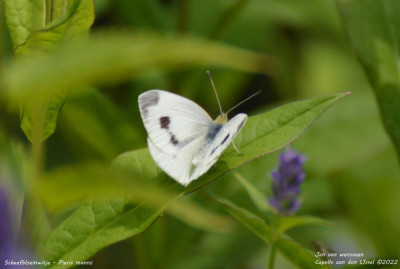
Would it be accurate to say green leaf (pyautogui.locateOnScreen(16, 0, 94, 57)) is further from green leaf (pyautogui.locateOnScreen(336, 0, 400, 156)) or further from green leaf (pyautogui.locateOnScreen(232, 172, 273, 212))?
green leaf (pyautogui.locateOnScreen(336, 0, 400, 156))

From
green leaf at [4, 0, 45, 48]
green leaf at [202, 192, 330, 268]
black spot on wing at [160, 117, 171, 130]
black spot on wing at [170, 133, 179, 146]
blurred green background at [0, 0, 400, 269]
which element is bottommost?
blurred green background at [0, 0, 400, 269]

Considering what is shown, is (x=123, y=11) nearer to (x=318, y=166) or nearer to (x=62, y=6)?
(x=318, y=166)

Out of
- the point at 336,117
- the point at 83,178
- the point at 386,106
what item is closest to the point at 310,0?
the point at 336,117

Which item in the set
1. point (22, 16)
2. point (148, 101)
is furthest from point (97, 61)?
point (148, 101)

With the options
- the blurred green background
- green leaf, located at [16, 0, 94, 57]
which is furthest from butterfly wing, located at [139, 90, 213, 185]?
green leaf, located at [16, 0, 94, 57]

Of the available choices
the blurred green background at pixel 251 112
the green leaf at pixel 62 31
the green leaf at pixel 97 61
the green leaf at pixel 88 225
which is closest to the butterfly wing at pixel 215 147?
the green leaf at pixel 88 225

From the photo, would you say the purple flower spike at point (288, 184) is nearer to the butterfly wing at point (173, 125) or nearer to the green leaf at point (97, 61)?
the butterfly wing at point (173, 125)
